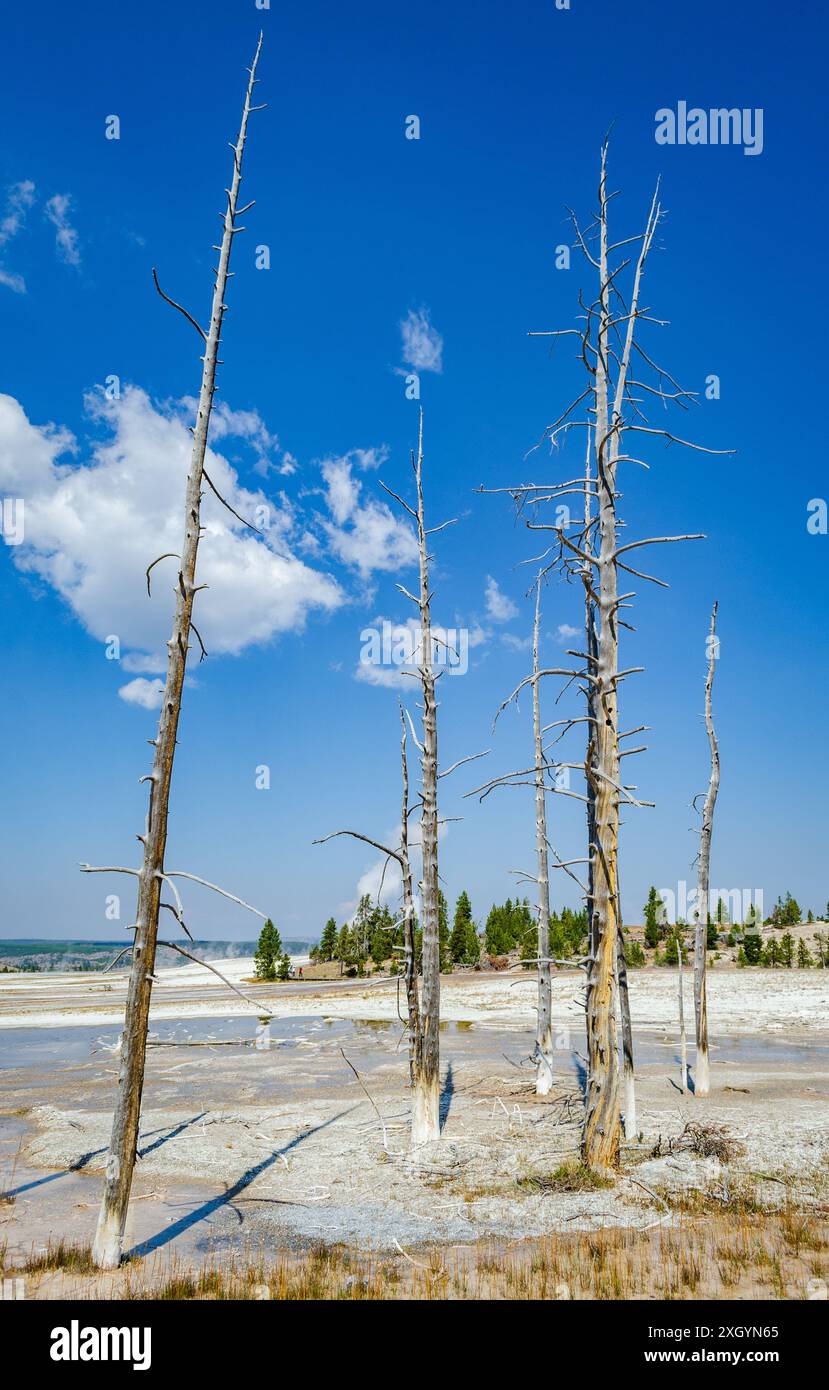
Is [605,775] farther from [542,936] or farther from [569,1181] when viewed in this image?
[542,936]

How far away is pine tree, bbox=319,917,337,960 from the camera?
8106 cm

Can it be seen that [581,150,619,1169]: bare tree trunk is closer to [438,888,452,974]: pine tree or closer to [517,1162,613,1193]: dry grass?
[517,1162,613,1193]: dry grass

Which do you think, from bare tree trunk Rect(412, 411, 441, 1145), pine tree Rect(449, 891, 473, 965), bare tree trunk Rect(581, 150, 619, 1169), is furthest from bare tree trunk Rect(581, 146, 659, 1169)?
pine tree Rect(449, 891, 473, 965)

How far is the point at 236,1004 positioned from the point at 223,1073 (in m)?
23.5

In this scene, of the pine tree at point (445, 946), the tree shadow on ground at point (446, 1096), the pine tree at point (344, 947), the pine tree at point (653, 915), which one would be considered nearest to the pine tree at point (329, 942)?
the pine tree at point (344, 947)

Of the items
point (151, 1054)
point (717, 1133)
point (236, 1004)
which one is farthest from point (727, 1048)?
point (236, 1004)

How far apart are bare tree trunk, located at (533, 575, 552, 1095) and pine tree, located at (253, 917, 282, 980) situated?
167 feet

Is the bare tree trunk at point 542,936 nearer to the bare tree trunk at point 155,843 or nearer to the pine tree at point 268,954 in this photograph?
the bare tree trunk at point 155,843

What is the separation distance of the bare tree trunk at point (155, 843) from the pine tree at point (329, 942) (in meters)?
73.6

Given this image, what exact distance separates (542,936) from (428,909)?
5602 millimetres

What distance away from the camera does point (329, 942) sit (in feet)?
275

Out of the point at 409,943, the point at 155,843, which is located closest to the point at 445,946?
the point at 409,943

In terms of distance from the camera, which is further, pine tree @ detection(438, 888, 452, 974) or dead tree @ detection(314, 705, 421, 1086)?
pine tree @ detection(438, 888, 452, 974)

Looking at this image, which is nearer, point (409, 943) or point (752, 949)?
point (409, 943)
